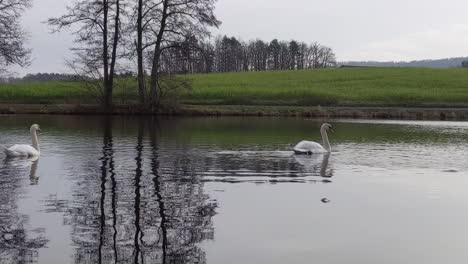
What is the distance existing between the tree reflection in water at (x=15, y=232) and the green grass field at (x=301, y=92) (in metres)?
35.3

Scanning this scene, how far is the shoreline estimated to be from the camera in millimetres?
46344

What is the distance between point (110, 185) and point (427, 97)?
48425 millimetres

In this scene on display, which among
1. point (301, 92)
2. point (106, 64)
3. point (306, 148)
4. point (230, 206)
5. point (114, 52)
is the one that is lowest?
point (230, 206)

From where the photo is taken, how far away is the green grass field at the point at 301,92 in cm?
5434

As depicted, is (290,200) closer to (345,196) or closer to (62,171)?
(345,196)

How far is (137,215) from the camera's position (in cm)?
1091

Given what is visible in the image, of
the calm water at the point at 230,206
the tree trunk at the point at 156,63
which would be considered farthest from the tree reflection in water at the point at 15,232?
the tree trunk at the point at 156,63

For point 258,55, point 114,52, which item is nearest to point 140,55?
point 114,52

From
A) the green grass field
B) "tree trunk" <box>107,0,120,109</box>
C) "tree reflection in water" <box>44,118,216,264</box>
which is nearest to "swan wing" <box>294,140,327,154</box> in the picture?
"tree reflection in water" <box>44,118,216,264</box>

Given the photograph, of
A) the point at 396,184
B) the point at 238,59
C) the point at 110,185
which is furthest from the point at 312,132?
the point at 238,59

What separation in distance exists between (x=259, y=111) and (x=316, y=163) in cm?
2852

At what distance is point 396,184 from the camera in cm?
1541

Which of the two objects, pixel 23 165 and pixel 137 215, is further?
pixel 23 165

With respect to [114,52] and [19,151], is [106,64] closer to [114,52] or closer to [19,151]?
[114,52]
